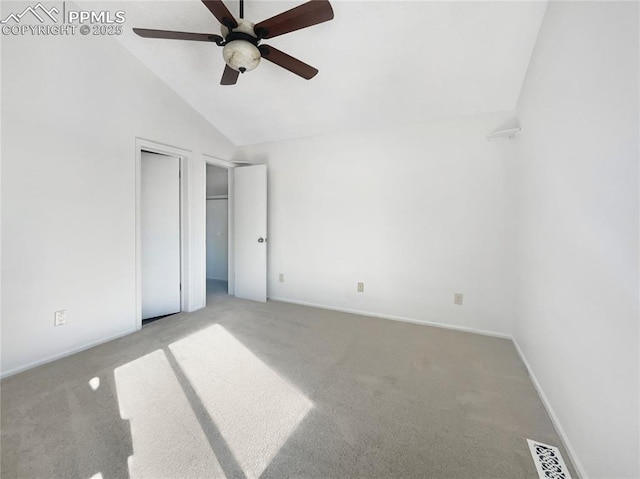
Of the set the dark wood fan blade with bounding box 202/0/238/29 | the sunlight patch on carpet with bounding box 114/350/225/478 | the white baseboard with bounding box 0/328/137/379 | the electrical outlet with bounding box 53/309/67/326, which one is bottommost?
the sunlight patch on carpet with bounding box 114/350/225/478

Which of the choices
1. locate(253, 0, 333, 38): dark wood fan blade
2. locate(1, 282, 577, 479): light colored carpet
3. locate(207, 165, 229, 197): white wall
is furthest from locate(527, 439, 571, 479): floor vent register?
locate(207, 165, 229, 197): white wall

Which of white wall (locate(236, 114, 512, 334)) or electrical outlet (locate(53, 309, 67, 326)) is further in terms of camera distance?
white wall (locate(236, 114, 512, 334))

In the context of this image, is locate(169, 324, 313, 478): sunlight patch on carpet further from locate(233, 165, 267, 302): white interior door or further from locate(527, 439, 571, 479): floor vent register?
locate(233, 165, 267, 302): white interior door

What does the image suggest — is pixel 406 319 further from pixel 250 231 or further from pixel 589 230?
pixel 250 231

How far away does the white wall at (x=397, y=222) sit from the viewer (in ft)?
9.01

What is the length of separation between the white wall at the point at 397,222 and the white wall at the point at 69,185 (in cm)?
179

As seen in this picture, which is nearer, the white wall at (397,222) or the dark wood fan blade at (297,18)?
the dark wood fan blade at (297,18)

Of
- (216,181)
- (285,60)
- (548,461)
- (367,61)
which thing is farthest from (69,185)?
(548,461)

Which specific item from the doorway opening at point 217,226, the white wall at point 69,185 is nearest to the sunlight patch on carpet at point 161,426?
the white wall at point 69,185

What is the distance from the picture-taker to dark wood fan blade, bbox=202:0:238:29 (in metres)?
1.46

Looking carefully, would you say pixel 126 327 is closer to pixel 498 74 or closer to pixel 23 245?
pixel 23 245

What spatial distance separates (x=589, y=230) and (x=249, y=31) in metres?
2.26

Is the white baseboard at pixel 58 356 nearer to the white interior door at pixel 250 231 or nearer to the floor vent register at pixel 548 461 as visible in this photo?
the white interior door at pixel 250 231

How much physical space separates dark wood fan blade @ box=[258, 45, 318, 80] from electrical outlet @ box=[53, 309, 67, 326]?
8.92 ft
